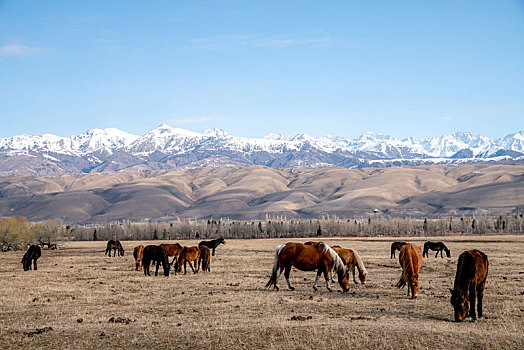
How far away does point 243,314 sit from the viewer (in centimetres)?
1791

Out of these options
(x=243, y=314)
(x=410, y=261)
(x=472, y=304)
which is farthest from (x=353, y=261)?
(x=472, y=304)

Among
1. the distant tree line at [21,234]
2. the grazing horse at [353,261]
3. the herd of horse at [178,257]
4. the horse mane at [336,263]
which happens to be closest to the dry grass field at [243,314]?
the grazing horse at [353,261]

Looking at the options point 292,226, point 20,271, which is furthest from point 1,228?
point 292,226

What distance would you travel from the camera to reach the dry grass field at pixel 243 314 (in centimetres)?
1390

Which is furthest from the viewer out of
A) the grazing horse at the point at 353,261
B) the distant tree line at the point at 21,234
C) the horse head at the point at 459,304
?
the distant tree line at the point at 21,234

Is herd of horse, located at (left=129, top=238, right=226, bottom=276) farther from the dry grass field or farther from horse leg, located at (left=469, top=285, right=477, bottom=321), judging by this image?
horse leg, located at (left=469, top=285, right=477, bottom=321)

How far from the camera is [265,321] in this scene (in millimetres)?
16344

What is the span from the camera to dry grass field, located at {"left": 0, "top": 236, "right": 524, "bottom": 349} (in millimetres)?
13898

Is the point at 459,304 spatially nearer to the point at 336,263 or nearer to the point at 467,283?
the point at 467,283

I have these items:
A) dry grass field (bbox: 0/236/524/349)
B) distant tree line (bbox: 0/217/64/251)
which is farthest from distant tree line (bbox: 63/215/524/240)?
dry grass field (bbox: 0/236/524/349)

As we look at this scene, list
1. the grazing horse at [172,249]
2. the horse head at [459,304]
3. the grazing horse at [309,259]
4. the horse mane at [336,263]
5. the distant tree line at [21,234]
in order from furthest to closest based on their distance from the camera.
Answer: the distant tree line at [21,234] → the grazing horse at [172,249] → the grazing horse at [309,259] → the horse mane at [336,263] → the horse head at [459,304]

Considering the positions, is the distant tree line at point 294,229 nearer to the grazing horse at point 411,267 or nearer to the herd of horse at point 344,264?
the herd of horse at point 344,264

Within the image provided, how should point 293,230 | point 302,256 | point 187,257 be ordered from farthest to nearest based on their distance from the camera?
1. point 293,230
2. point 187,257
3. point 302,256

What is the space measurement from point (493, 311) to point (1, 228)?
62716 mm
